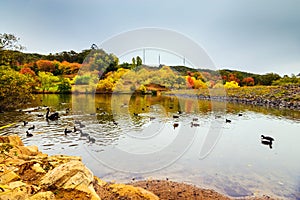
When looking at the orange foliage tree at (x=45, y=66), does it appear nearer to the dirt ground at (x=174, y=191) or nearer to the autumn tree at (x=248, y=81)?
the autumn tree at (x=248, y=81)

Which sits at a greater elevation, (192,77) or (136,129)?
(192,77)

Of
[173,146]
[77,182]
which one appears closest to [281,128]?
[173,146]

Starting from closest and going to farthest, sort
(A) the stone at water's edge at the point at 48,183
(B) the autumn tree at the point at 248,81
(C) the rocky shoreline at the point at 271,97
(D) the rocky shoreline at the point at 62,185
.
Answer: (A) the stone at water's edge at the point at 48,183, (D) the rocky shoreline at the point at 62,185, (C) the rocky shoreline at the point at 271,97, (B) the autumn tree at the point at 248,81

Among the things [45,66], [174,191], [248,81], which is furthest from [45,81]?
[248,81]

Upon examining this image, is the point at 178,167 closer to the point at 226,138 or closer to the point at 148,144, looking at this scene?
the point at 148,144

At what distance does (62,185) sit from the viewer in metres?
4.23

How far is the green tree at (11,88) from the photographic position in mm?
18653

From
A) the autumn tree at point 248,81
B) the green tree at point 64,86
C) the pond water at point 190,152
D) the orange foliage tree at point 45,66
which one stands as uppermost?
the orange foliage tree at point 45,66

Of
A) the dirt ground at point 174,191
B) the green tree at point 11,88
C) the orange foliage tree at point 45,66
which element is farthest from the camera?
the orange foliage tree at point 45,66

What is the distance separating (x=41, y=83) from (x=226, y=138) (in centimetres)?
5798

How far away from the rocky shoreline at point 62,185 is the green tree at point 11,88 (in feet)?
47.7

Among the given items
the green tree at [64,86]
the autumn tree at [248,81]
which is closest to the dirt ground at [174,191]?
the green tree at [64,86]

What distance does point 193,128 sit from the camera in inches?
682

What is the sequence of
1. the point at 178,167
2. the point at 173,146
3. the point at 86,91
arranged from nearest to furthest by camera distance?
the point at 178,167 < the point at 173,146 < the point at 86,91
